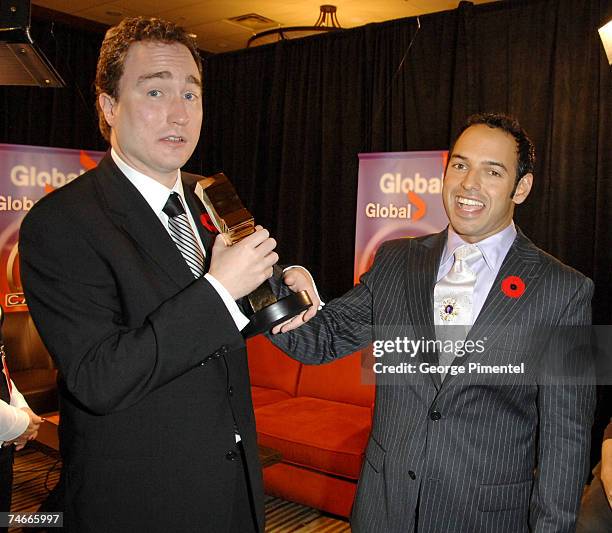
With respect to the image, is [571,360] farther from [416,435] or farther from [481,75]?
[481,75]

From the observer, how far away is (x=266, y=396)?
15.2ft

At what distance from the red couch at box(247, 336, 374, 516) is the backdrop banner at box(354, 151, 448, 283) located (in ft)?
3.07

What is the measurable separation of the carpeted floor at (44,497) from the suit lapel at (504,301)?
2273 millimetres

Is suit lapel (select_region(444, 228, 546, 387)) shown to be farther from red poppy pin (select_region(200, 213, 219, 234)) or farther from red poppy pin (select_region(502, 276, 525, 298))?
red poppy pin (select_region(200, 213, 219, 234))

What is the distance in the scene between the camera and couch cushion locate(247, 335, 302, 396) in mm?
4734

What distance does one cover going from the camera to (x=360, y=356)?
4324 millimetres

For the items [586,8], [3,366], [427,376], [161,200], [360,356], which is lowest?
[360,356]

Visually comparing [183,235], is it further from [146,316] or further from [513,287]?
[513,287]

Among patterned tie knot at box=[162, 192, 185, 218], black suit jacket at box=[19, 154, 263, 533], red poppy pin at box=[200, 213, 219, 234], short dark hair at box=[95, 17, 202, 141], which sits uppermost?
short dark hair at box=[95, 17, 202, 141]

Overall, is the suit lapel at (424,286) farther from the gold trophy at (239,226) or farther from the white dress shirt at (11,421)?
the white dress shirt at (11,421)

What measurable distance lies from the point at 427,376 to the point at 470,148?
26.0 inches

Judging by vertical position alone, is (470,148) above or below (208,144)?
below

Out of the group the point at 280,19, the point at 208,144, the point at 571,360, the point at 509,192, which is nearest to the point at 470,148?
the point at 509,192

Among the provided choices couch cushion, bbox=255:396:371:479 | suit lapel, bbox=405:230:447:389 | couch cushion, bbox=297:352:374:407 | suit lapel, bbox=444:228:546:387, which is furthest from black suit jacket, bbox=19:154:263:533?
couch cushion, bbox=297:352:374:407
